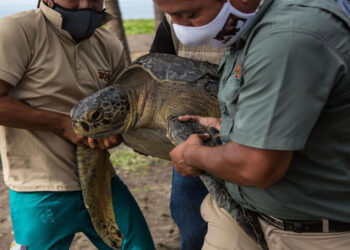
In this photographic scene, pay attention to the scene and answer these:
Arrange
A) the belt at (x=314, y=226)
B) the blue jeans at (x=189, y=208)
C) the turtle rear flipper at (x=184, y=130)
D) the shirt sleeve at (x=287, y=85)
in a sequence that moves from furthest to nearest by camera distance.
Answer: the blue jeans at (x=189, y=208) → the turtle rear flipper at (x=184, y=130) → the belt at (x=314, y=226) → the shirt sleeve at (x=287, y=85)

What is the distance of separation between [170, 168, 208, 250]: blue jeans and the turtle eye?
2.22 ft

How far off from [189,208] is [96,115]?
90 cm

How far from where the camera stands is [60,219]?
6.44ft

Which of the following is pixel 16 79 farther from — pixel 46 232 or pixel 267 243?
pixel 267 243

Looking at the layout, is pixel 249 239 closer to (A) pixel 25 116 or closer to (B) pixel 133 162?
(A) pixel 25 116

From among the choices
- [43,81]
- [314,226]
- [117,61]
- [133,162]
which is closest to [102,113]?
[43,81]

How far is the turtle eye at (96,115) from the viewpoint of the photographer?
1886 millimetres

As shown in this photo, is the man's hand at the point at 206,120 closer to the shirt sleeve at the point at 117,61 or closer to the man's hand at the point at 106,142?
the man's hand at the point at 106,142

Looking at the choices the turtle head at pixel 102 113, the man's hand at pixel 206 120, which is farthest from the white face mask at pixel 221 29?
the turtle head at pixel 102 113

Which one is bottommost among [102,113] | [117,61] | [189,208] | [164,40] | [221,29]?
[189,208]

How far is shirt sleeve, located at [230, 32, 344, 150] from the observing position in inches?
36.4

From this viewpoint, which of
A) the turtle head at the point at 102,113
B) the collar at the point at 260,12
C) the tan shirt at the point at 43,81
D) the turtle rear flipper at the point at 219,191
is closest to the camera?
the collar at the point at 260,12

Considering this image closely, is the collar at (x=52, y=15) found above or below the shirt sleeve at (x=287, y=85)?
below

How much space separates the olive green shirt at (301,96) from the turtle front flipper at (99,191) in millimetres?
1124
